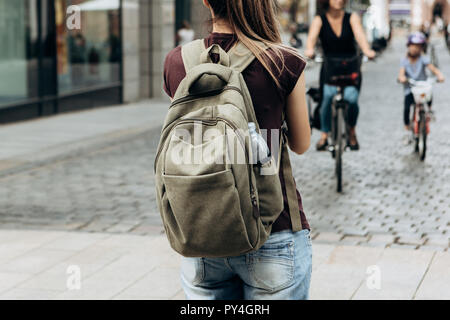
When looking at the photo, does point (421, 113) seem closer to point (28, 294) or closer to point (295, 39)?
point (28, 294)

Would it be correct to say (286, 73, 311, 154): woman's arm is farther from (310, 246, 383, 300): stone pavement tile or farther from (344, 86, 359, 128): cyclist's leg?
(344, 86, 359, 128): cyclist's leg

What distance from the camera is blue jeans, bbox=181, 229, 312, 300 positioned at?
7.78 ft

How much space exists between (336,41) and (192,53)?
6.62 metres

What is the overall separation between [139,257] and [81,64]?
38.6 ft

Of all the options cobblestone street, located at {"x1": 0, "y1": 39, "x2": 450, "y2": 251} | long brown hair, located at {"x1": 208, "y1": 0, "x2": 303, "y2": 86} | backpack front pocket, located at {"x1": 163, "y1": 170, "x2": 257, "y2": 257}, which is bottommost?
cobblestone street, located at {"x1": 0, "y1": 39, "x2": 450, "y2": 251}

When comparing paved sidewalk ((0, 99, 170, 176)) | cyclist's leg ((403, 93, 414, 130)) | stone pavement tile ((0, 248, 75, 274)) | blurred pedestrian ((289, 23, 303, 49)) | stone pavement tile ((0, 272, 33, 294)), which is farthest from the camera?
blurred pedestrian ((289, 23, 303, 49))

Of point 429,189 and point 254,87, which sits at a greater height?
point 254,87

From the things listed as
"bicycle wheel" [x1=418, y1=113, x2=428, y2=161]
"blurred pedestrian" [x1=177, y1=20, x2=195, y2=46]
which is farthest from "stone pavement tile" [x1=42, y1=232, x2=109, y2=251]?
"blurred pedestrian" [x1=177, y1=20, x2=195, y2=46]

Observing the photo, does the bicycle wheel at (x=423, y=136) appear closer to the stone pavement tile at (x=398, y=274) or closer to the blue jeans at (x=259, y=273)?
the stone pavement tile at (x=398, y=274)

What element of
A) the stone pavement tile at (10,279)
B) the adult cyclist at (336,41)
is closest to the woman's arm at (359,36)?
the adult cyclist at (336,41)
